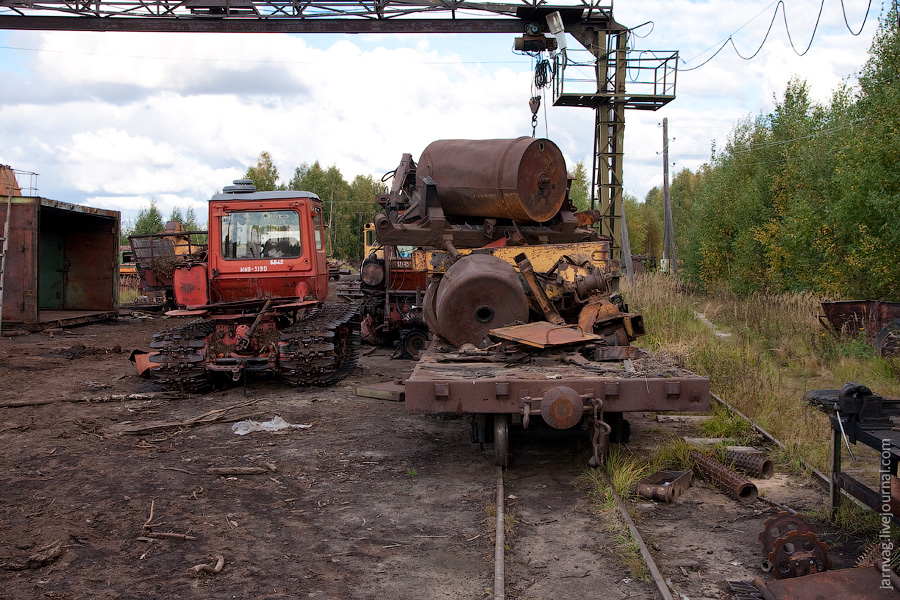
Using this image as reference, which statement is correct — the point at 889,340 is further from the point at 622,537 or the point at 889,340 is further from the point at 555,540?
the point at 555,540

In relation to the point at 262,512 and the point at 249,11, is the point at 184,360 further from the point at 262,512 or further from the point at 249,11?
the point at 249,11

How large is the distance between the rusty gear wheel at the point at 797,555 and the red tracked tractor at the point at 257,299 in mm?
7313

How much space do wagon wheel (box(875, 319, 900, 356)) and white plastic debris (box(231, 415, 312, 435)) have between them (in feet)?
29.9

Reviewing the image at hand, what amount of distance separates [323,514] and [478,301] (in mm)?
2700

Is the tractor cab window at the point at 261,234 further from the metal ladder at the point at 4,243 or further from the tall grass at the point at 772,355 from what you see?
the metal ladder at the point at 4,243

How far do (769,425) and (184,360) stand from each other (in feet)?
25.1

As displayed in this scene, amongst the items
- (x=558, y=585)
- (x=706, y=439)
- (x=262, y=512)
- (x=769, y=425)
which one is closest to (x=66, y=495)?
(x=262, y=512)

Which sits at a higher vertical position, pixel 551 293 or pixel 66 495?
pixel 551 293

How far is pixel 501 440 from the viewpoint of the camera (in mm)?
6781

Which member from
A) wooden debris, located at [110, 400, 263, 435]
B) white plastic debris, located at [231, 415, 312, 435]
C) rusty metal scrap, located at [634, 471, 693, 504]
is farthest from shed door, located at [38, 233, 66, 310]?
rusty metal scrap, located at [634, 471, 693, 504]

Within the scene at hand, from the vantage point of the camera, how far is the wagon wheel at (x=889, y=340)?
38.8 feet

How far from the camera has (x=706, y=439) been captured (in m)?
8.20

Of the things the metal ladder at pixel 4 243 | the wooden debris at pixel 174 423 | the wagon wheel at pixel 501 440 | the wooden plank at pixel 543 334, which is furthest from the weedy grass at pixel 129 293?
the wagon wheel at pixel 501 440

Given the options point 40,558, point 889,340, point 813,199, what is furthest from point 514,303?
point 813,199
